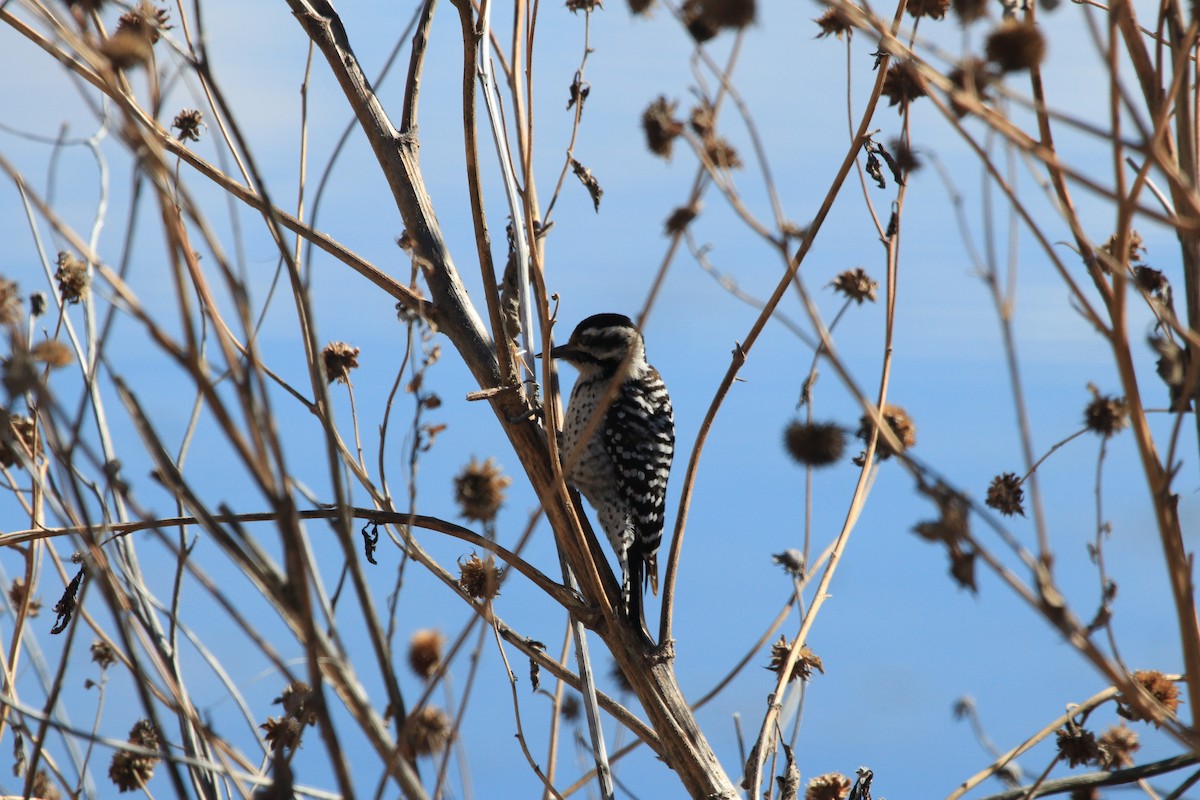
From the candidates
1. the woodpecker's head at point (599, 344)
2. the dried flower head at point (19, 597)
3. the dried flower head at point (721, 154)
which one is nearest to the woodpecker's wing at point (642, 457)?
the woodpecker's head at point (599, 344)

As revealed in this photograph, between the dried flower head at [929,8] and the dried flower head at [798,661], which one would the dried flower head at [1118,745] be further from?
the dried flower head at [929,8]

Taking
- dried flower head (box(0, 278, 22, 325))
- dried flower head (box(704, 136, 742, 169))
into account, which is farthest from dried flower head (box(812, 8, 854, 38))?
dried flower head (box(0, 278, 22, 325))

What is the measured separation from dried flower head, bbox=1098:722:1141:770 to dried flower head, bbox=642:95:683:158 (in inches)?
62.3

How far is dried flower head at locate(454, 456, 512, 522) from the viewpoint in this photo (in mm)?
1858

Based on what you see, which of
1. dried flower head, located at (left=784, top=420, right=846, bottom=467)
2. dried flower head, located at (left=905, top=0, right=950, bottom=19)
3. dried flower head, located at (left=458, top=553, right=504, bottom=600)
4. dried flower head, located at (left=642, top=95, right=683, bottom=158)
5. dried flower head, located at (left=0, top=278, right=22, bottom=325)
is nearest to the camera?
dried flower head, located at (left=0, top=278, right=22, bottom=325)

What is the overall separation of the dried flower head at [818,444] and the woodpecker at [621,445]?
2926 millimetres

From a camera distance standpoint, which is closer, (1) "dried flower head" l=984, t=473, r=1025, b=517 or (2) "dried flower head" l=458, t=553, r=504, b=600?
(1) "dried flower head" l=984, t=473, r=1025, b=517

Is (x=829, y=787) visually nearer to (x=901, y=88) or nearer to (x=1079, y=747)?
(x=1079, y=747)

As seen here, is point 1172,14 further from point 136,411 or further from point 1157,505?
point 136,411

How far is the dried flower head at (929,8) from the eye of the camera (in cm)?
259

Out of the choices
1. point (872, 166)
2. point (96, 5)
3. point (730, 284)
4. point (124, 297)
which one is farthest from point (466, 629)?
point (872, 166)

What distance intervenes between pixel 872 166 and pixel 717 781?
1.53 m

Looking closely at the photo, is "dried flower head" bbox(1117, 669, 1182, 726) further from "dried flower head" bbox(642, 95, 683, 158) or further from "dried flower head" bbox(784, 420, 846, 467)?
"dried flower head" bbox(642, 95, 683, 158)

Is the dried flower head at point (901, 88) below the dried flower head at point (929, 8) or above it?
below
